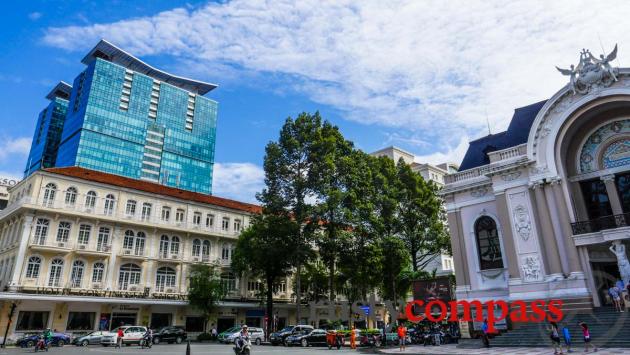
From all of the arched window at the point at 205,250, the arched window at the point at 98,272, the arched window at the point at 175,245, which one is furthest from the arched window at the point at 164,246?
the arched window at the point at 98,272

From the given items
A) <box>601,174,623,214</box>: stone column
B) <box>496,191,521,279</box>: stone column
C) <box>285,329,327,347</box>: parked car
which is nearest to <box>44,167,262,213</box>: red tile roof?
<box>285,329,327,347</box>: parked car

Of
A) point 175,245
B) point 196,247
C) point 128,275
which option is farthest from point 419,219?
point 128,275

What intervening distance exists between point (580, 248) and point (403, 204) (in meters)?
16.0

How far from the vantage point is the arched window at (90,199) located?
36319 millimetres

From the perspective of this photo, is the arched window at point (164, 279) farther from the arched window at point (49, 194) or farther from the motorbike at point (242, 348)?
the motorbike at point (242, 348)

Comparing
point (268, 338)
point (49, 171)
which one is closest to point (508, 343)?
point (268, 338)

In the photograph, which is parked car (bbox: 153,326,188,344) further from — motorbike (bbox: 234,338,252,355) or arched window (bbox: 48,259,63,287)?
motorbike (bbox: 234,338,252,355)

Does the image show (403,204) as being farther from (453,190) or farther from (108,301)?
(108,301)

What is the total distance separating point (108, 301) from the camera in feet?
109

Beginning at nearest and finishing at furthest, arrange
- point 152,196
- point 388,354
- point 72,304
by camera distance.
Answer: point 388,354 → point 72,304 → point 152,196

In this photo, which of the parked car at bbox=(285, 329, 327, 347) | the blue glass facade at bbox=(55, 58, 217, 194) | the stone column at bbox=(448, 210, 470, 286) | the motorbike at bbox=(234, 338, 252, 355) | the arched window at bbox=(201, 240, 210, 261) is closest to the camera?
the motorbike at bbox=(234, 338, 252, 355)

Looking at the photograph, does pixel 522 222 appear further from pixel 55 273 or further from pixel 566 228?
pixel 55 273

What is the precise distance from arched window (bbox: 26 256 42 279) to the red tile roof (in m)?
7.47

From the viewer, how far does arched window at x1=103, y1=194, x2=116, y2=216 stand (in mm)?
37125
